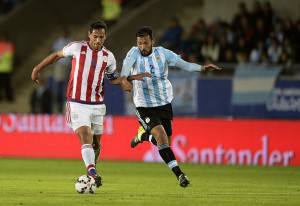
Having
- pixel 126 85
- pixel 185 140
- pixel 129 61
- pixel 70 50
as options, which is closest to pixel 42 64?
pixel 70 50

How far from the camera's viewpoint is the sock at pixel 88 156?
1163cm

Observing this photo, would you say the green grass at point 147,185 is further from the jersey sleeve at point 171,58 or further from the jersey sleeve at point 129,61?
the jersey sleeve at point 171,58

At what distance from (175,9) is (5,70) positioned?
5.02 meters

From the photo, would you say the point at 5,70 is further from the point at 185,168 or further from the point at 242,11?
the point at 185,168

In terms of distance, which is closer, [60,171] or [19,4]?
A: [60,171]

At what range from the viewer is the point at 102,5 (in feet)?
94.3

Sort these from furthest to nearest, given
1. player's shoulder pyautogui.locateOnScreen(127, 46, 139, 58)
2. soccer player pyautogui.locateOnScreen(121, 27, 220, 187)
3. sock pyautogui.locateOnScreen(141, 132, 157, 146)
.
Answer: sock pyautogui.locateOnScreen(141, 132, 157, 146), player's shoulder pyautogui.locateOnScreen(127, 46, 139, 58), soccer player pyautogui.locateOnScreen(121, 27, 220, 187)

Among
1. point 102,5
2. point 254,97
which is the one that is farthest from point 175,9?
point 254,97

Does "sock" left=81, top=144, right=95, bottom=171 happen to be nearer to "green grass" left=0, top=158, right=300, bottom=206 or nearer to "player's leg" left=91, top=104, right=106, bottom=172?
"green grass" left=0, top=158, right=300, bottom=206

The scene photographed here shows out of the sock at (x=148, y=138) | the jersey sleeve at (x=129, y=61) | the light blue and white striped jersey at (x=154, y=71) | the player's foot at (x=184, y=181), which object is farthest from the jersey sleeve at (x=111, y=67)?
the player's foot at (x=184, y=181)

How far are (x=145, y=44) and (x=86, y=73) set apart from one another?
45.7 inches

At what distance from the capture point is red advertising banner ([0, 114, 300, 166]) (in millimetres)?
19297

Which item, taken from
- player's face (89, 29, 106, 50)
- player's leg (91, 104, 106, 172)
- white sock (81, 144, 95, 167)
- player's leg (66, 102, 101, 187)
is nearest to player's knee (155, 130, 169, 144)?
player's leg (91, 104, 106, 172)

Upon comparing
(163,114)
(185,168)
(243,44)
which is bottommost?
(185,168)
